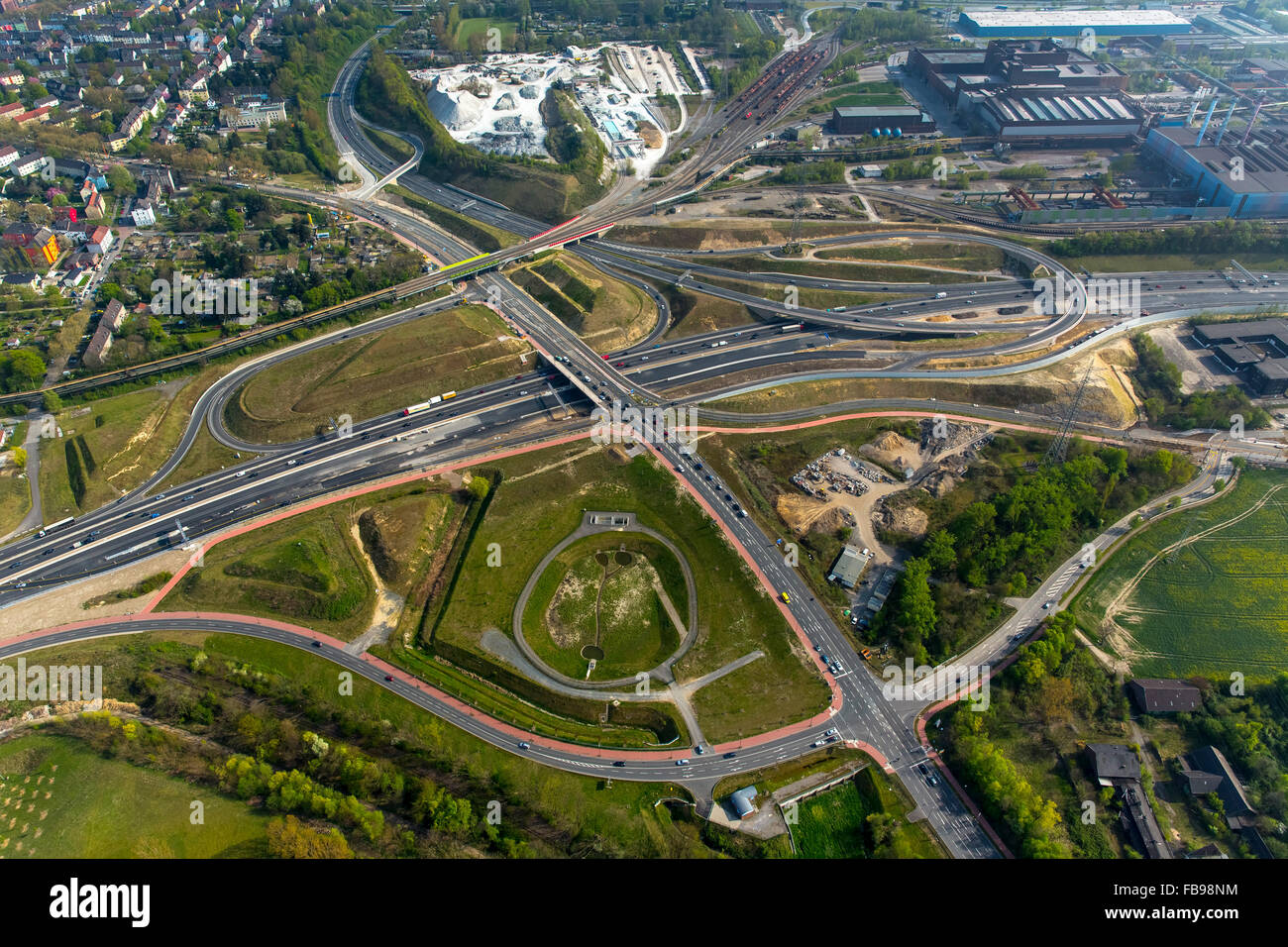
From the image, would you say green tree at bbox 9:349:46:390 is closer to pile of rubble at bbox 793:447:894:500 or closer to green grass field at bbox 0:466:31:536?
green grass field at bbox 0:466:31:536

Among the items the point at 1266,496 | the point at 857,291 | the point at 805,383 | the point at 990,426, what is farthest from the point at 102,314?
the point at 1266,496

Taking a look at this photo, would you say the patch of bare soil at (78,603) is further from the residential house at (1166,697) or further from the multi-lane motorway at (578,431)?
the residential house at (1166,697)

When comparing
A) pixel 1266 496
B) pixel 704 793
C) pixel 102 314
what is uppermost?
pixel 1266 496

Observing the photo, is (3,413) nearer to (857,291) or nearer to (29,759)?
(29,759)

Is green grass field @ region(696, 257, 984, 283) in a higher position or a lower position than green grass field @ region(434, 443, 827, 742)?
higher

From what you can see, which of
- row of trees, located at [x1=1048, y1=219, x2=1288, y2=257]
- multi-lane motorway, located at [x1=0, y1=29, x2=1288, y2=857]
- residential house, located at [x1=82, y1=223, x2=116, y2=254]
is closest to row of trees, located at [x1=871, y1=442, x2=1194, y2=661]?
multi-lane motorway, located at [x1=0, y1=29, x2=1288, y2=857]

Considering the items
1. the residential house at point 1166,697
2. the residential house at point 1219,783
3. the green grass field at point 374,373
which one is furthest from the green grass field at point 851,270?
the residential house at point 1219,783
